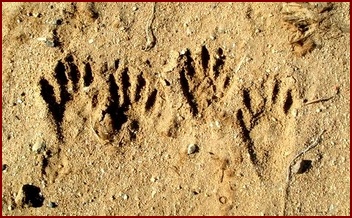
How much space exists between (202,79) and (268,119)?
48 centimetres

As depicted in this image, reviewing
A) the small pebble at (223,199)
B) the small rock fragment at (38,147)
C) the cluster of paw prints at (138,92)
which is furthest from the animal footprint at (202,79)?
the small rock fragment at (38,147)

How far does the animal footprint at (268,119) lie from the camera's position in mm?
3711

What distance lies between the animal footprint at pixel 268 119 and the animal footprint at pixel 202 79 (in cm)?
17

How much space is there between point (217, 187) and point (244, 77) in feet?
2.33

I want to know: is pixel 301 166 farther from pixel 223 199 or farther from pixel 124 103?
pixel 124 103

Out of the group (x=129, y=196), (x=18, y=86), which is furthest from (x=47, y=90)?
(x=129, y=196)

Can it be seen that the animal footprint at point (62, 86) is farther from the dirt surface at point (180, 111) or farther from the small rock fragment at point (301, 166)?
the small rock fragment at point (301, 166)

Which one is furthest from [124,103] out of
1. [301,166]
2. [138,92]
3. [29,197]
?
[301,166]

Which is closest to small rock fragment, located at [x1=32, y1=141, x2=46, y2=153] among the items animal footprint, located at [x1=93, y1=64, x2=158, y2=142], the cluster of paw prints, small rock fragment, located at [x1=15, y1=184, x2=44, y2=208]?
the cluster of paw prints

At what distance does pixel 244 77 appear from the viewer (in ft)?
12.3

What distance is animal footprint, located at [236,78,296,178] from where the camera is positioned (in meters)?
3.71

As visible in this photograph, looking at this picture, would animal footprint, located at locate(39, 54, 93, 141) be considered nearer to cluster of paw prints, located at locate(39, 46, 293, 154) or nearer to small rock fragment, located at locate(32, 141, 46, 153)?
cluster of paw prints, located at locate(39, 46, 293, 154)

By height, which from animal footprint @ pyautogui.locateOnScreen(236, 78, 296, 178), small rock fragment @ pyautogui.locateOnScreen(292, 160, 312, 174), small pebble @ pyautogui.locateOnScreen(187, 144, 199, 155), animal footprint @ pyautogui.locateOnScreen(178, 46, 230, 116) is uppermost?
animal footprint @ pyautogui.locateOnScreen(178, 46, 230, 116)

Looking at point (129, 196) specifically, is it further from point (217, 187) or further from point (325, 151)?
point (325, 151)
